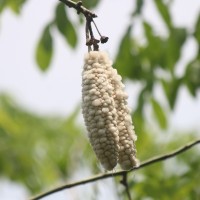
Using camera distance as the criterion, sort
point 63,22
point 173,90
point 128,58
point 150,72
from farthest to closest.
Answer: point 150,72 → point 128,58 → point 173,90 → point 63,22

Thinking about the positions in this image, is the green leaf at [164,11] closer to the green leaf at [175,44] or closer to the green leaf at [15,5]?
the green leaf at [175,44]

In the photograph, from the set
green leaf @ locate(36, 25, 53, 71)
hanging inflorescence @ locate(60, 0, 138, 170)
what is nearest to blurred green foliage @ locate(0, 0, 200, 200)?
green leaf @ locate(36, 25, 53, 71)

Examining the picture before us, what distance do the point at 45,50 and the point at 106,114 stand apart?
2.18 meters

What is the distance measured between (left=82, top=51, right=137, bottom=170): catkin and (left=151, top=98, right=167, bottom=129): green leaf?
2434mm

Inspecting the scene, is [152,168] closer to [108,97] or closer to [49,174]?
[108,97]

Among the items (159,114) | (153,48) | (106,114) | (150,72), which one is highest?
(106,114)

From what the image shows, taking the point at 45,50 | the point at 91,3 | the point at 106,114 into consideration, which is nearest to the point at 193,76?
the point at 91,3

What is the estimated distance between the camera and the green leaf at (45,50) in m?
4.09

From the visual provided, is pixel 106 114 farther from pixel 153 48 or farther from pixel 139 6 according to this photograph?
pixel 153 48

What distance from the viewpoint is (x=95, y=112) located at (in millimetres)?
1989

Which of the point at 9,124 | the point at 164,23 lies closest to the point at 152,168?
the point at 164,23

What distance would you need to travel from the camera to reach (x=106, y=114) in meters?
1.99

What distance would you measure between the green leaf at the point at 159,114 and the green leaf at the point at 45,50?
684 millimetres

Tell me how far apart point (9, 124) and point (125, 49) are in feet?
8.24
